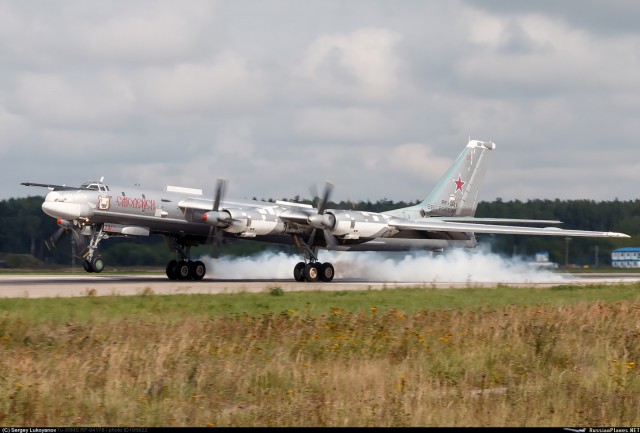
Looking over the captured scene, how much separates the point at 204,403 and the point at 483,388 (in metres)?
3.85

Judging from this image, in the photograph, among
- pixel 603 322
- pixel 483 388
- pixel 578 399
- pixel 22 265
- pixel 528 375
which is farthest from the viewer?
pixel 22 265

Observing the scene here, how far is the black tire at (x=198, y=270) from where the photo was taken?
3738 cm

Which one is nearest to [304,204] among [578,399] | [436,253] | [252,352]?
[436,253]

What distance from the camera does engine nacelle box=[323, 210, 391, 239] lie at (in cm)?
3541

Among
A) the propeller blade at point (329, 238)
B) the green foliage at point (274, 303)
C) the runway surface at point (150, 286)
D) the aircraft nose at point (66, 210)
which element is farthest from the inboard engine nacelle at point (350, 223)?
the aircraft nose at point (66, 210)

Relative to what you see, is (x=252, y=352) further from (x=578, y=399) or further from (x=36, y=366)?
(x=578, y=399)

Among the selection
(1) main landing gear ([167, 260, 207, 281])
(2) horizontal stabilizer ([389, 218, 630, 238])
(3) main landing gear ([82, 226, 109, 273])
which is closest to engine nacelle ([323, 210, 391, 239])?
(2) horizontal stabilizer ([389, 218, 630, 238])

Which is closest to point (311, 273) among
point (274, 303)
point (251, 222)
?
point (251, 222)

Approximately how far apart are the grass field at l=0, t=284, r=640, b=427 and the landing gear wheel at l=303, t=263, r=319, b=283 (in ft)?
53.3

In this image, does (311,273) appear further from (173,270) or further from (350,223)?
(173,270)

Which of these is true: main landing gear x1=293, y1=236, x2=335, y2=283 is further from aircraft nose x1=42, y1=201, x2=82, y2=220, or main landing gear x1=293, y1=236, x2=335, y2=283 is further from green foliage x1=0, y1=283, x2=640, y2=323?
green foliage x1=0, y1=283, x2=640, y2=323

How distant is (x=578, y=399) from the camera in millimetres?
10898

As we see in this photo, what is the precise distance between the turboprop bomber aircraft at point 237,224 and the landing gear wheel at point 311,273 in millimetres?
42

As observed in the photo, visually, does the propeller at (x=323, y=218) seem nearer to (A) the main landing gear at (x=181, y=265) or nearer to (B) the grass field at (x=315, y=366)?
(A) the main landing gear at (x=181, y=265)
